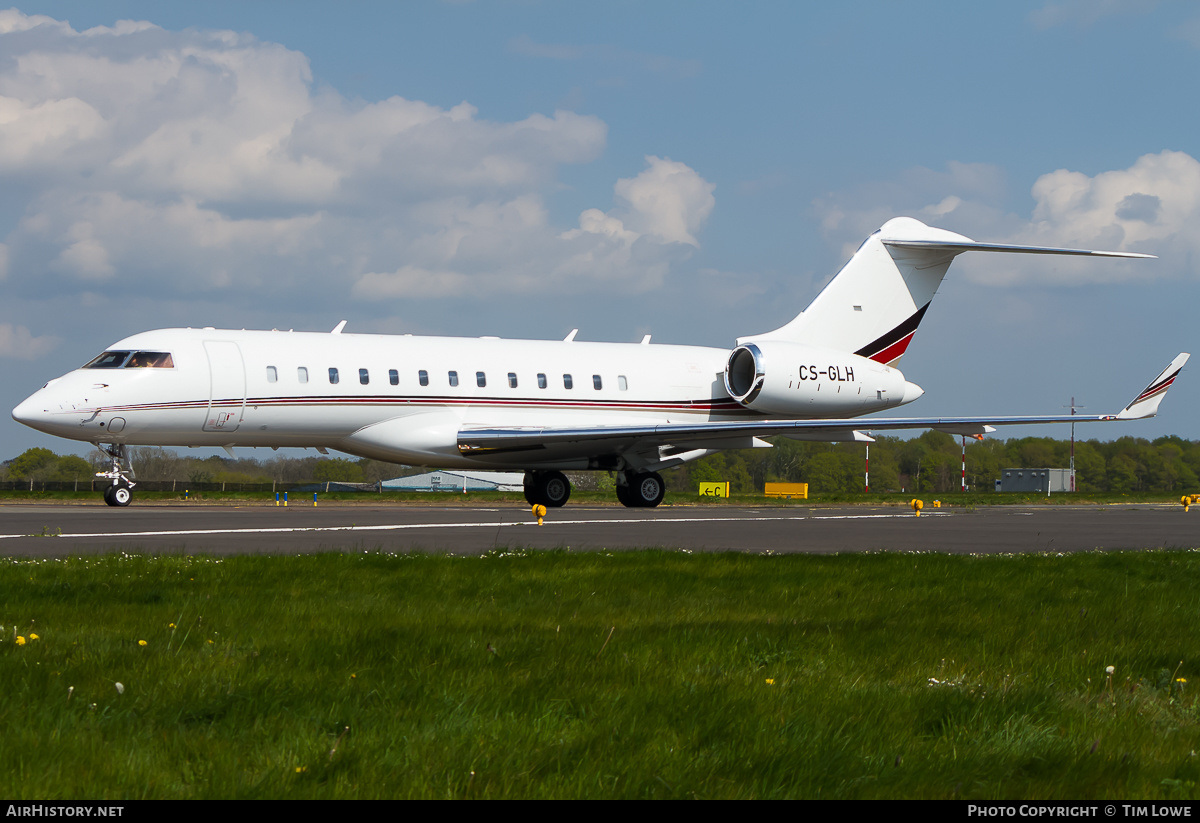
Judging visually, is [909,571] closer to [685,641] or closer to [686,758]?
[685,641]

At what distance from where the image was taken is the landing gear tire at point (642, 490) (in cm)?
2783

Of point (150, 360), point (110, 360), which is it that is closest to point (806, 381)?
point (150, 360)

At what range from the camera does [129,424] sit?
22.3m

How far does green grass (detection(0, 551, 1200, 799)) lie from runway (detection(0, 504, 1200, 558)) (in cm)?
402

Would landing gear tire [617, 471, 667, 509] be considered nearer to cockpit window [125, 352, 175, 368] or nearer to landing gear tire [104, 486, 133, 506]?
cockpit window [125, 352, 175, 368]

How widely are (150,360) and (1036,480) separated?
70209mm

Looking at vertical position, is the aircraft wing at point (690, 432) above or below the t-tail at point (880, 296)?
below

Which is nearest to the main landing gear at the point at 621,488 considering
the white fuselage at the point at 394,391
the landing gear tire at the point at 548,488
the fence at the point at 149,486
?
the landing gear tire at the point at 548,488

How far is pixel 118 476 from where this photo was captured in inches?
922

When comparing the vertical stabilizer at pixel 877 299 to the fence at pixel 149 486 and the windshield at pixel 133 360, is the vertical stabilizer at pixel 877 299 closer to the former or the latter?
the windshield at pixel 133 360

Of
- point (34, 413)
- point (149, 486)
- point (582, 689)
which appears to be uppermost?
point (34, 413)

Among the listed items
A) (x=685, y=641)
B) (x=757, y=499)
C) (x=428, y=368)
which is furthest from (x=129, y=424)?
(x=757, y=499)

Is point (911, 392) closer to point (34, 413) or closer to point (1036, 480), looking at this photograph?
point (34, 413)

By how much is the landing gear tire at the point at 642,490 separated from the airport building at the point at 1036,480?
5509cm
